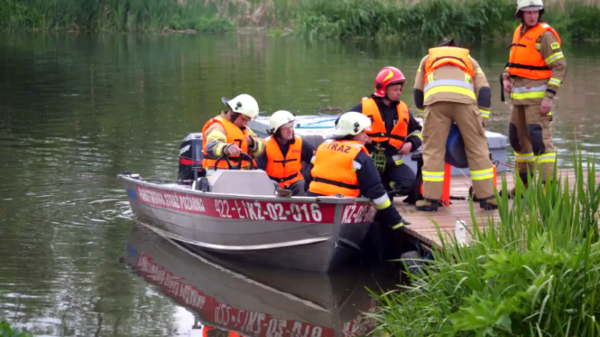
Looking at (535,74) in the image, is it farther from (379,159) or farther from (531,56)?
(379,159)

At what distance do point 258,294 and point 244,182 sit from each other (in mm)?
1103

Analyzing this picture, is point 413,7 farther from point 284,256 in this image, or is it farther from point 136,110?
point 284,256

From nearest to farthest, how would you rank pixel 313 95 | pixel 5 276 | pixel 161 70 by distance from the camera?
pixel 5 276, pixel 313 95, pixel 161 70

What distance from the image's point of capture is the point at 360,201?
8.90 metres

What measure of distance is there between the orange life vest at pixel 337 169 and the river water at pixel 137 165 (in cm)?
88

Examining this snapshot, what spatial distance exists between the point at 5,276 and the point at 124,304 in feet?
4.58

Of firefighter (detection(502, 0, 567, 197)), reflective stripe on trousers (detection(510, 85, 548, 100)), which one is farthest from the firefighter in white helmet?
reflective stripe on trousers (detection(510, 85, 548, 100))

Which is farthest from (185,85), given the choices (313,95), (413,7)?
(413,7)

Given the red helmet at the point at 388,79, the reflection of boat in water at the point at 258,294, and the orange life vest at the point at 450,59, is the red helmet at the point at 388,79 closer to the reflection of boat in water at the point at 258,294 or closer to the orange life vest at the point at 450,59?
Result: the orange life vest at the point at 450,59

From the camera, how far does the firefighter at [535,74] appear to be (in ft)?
32.1

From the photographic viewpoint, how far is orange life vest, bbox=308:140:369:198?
352 inches

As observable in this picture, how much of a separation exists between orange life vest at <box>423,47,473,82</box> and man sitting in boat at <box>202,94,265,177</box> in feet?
5.67

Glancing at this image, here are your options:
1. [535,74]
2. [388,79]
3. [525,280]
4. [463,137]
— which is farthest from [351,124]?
[525,280]

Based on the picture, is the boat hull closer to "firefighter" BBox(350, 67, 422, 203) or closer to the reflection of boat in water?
the reflection of boat in water
